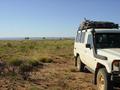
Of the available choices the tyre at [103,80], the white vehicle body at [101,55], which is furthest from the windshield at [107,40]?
the tyre at [103,80]

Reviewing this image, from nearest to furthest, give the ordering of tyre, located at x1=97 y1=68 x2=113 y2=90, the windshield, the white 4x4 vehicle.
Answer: the white 4x4 vehicle → tyre, located at x1=97 y1=68 x2=113 y2=90 → the windshield

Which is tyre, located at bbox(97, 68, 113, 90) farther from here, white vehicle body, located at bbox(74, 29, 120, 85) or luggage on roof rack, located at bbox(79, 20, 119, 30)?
luggage on roof rack, located at bbox(79, 20, 119, 30)

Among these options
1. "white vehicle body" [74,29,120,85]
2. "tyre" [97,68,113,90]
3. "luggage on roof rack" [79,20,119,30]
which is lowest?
"tyre" [97,68,113,90]

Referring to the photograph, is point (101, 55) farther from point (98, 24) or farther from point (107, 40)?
point (98, 24)

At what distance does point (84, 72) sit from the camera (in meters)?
14.4

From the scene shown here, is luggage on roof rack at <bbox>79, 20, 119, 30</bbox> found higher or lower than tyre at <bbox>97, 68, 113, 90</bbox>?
higher

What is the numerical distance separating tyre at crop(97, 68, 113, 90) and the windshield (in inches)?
62.2

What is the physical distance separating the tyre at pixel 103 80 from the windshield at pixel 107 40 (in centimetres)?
158

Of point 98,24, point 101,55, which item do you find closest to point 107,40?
point 101,55

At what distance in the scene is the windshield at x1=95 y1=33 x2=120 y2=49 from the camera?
1070 centimetres

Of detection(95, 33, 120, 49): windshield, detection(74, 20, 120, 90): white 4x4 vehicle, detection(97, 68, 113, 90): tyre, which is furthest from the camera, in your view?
detection(95, 33, 120, 49): windshield

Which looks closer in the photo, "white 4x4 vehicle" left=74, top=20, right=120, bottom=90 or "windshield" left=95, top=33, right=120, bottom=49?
"white 4x4 vehicle" left=74, top=20, right=120, bottom=90

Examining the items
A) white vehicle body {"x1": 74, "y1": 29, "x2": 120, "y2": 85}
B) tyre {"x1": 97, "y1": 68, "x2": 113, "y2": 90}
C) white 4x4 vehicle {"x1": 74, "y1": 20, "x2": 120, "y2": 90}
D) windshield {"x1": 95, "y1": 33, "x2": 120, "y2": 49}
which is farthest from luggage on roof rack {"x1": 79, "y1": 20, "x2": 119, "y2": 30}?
tyre {"x1": 97, "y1": 68, "x2": 113, "y2": 90}

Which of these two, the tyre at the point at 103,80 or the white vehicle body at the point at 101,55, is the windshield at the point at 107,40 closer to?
the white vehicle body at the point at 101,55
